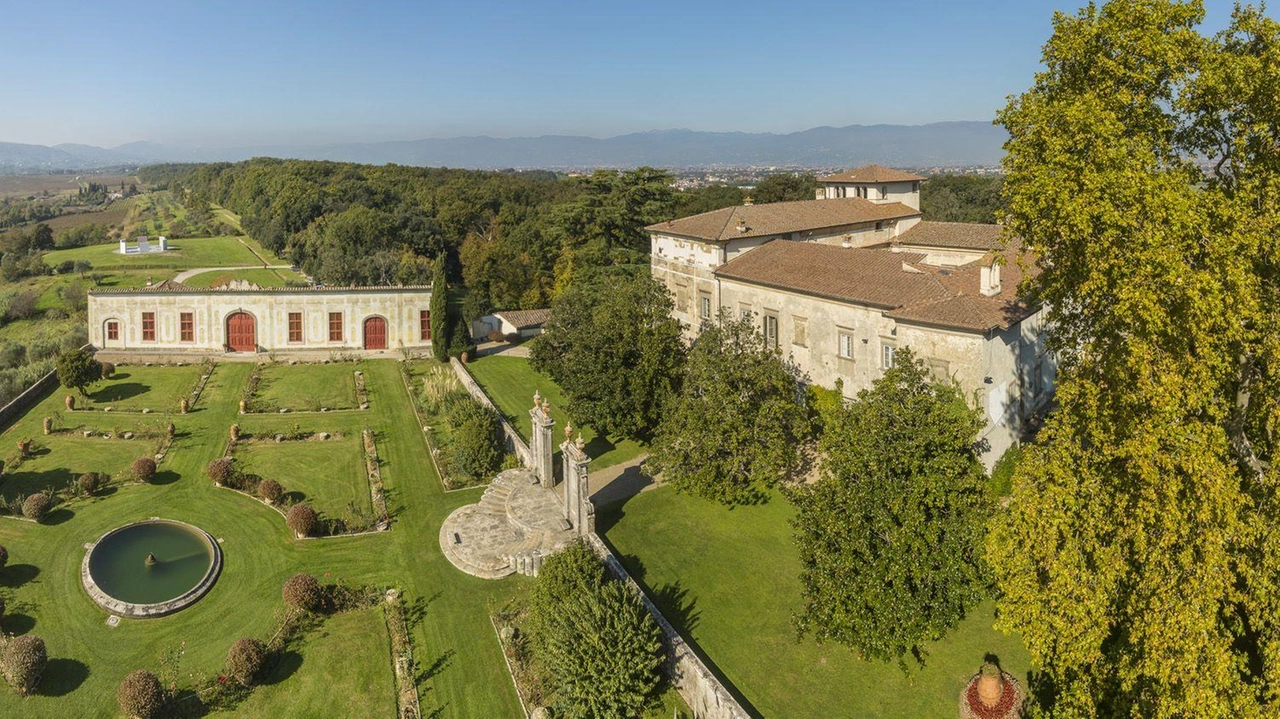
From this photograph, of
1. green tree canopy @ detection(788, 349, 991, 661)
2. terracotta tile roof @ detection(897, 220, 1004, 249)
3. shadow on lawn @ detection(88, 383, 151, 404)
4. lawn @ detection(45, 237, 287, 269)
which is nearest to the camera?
green tree canopy @ detection(788, 349, 991, 661)

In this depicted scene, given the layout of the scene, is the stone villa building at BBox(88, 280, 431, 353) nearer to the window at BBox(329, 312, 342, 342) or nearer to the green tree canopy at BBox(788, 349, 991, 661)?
the window at BBox(329, 312, 342, 342)

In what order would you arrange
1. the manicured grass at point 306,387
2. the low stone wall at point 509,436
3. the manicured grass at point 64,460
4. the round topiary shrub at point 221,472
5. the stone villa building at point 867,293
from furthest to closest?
the manicured grass at point 306,387
the low stone wall at point 509,436
the round topiary shrub at point 221,472
the manicured grass at point 64,460
the stone villa building at point 867,293

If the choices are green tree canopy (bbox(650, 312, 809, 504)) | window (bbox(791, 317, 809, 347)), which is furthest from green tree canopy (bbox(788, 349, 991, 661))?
window (bbox(791, 317, 809, 347))

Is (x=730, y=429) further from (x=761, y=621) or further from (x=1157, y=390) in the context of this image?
(x=1157, y=390)

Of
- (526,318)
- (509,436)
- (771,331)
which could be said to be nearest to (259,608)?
(509,436)

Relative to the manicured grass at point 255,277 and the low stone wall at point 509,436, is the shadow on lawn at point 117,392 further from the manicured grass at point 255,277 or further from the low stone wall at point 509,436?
the manicured grass at point 255,277

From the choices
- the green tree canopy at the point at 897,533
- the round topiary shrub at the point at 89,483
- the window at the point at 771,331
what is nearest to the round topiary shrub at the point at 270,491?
the round topiary shrub at the point at 89,483

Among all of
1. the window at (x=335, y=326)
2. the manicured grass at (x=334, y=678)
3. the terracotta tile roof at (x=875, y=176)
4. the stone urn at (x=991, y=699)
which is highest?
the terracotta tile roof at (x=875, y=176)
